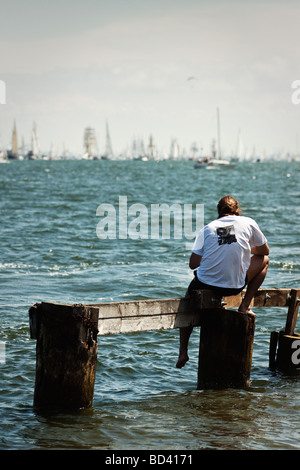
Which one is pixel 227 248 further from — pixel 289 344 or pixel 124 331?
pixel 289 344

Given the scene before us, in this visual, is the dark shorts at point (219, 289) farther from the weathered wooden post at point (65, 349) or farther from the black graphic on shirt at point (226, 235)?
the weathered wooden post at point (65, 349)

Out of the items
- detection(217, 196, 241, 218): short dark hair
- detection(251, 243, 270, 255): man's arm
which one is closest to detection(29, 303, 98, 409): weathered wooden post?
detection(217, 196, 241, 218): short dark hair

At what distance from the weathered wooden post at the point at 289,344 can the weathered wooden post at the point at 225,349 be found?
3.62ft

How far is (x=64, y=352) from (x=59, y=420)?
717mm

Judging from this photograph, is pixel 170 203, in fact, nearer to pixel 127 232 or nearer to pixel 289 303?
pixel 127 232

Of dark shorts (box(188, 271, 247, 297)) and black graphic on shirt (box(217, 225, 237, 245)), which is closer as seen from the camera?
black graphic on shirt (box(217, 225, 237, 245))

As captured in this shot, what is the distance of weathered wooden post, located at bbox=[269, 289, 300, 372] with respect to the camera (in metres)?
8.88

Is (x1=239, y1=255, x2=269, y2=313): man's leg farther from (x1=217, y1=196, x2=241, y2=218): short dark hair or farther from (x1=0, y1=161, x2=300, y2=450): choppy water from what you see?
(x1=0, y1=161, x2=300, y2=450): choppy water

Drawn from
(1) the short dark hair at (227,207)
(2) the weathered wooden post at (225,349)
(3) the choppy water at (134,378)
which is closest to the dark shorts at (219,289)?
(2) the weathered wooden post at (225,349)

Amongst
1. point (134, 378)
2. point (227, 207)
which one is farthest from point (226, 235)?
point (134, 378)

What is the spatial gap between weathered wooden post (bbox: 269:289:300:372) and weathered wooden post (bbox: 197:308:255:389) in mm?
1104

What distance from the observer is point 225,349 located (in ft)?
25.8

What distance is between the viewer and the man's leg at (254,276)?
8000mm

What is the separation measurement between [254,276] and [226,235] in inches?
26.0
